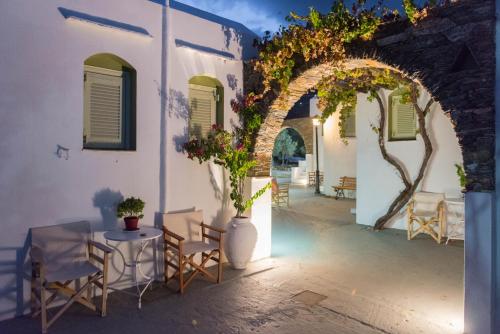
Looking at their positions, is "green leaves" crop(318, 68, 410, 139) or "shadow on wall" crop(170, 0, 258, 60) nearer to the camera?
"shadow on wall" crop(170, 0, 258, 60)

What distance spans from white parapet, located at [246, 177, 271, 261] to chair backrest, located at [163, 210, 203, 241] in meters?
0.96

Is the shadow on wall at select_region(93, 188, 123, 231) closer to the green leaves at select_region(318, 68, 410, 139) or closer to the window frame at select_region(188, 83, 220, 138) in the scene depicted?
the window frame at select_region(188, 83, 220, 138)

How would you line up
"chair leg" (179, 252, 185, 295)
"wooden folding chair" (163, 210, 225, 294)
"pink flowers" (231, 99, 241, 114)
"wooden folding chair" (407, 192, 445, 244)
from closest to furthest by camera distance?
"chair leg" (179, 252, 185, 295) < "wooden folding chair" (163, 210, 225, 294) < "pink flowers" (231, 99, 241, 114) < "wooden folding chair" (407, 192, 445, 244)

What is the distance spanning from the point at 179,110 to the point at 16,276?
8.76 feet

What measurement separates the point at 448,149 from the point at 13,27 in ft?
23.7

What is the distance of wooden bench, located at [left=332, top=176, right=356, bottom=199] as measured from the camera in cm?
1243

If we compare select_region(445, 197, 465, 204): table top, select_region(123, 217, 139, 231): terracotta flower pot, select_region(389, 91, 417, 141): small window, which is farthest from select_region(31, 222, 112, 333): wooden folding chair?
select_region(389, 91, 417, 141): small window

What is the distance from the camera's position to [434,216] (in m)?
7.10

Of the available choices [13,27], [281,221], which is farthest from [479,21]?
[281,221]

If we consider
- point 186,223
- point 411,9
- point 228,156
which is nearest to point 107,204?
point 186,223

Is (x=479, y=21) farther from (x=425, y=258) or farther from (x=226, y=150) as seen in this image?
(x=425, y=258)

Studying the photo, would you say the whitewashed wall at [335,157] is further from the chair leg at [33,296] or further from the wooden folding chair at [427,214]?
the chair leg at [33,296]

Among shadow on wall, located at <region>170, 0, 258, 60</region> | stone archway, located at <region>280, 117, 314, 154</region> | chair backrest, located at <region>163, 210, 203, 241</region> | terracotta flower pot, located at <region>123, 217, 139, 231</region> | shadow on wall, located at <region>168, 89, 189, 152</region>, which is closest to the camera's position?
terracotta flower pot, located at <region>123, 217, 139, 231</region>

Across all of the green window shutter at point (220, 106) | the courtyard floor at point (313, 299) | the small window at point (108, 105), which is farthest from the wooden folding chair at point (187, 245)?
the green window shutter at point (220, 106)
